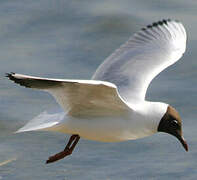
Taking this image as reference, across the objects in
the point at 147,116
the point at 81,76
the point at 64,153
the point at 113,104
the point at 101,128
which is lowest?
the point at 81,76

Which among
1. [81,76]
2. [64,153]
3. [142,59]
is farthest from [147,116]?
[81,76]

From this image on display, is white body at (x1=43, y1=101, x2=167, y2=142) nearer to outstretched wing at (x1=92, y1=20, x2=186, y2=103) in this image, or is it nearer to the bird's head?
the bird's head

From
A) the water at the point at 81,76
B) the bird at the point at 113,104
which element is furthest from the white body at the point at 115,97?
the water at the point at 81,76

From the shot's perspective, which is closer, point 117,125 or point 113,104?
point 113,104

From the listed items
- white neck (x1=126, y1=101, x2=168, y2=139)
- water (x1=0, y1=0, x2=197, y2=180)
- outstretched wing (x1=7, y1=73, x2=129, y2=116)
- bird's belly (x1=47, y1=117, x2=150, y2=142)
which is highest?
outstretched wing (x1=7, y1=73, x2=129, y2=116)

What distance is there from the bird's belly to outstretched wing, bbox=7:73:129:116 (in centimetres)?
5

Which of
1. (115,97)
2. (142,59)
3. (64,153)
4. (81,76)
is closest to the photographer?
(115,97)

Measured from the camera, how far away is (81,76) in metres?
8.42

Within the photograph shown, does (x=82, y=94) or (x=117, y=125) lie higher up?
(x=82, y=94)

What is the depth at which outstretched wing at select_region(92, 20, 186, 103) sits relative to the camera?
6565mm

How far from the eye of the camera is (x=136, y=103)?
6.15 meters

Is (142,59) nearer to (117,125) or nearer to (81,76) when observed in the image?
(117,125)

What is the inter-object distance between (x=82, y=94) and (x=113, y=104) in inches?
10.2

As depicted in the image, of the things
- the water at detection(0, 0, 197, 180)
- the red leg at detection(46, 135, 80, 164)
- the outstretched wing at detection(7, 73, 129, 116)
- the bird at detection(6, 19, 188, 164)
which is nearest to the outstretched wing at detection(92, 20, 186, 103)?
the bird at detection(6, 19, 188, 164)
